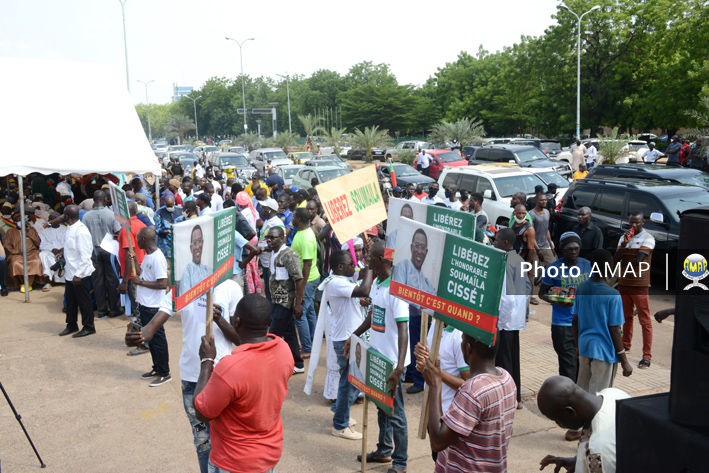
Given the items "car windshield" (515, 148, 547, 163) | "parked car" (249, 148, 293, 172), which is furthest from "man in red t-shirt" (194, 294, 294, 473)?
"parked car" (249, 148, 293, 172)

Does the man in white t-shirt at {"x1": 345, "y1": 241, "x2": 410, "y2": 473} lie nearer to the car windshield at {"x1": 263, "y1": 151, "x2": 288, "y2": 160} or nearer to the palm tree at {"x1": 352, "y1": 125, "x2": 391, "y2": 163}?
the car windshield at {"x1": 263, "y1": 151, "x2": 288, "y2": 160}

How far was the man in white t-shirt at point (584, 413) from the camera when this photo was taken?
2.66 meters

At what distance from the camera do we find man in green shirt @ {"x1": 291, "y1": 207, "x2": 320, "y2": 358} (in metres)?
7.22

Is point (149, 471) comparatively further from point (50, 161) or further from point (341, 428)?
point (50, 161)

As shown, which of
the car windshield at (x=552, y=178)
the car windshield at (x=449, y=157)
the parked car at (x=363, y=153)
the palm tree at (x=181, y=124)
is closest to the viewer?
the car windshield at (x=552, y=178)

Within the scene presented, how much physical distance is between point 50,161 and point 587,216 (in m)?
9.02

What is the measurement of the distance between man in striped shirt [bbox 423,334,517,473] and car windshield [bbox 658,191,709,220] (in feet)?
27.3

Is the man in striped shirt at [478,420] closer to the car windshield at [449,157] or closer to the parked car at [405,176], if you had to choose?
the parked car at [405,176]

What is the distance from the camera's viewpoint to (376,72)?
87.2 m

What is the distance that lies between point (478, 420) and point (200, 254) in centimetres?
214

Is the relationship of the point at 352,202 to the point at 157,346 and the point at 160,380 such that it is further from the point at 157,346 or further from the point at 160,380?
the point at 160,380

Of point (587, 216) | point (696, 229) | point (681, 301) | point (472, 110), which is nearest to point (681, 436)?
point (681, 301)

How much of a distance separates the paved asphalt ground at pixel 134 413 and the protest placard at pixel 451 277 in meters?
2.05

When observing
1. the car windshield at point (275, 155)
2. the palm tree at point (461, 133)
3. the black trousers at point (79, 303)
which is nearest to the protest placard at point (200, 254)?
the black trousers at point (79, 303)
